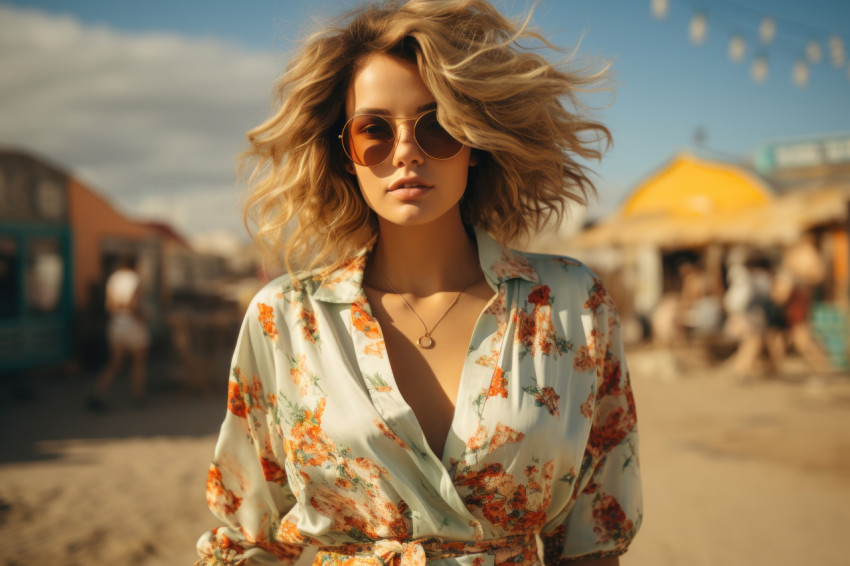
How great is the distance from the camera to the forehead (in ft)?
4.94

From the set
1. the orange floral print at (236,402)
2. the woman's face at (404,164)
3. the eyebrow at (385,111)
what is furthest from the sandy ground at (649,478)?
the eyebrow at (385,111)

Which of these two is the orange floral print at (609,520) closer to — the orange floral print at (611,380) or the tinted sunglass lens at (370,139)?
the orange floral print at (611,380)

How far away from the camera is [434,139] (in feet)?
4.89

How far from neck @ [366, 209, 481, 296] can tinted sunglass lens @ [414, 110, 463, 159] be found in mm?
212

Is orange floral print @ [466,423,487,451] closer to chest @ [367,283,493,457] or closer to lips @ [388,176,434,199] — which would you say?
chest @ [367,283,493,457]

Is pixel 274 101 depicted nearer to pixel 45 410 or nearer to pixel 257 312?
pixel 257 312

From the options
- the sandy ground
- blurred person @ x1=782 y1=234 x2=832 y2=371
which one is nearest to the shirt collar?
the sandy ground

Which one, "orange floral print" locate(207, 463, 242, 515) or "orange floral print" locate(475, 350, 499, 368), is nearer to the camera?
"orange floral print" locate(475, 350, 499, 368)

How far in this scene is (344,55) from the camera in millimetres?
1604

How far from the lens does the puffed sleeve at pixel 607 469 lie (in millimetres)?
1469

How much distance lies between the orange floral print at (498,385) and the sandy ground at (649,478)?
2.81 metres

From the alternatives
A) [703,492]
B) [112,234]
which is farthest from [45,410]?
[703,492]

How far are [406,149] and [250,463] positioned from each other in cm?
84

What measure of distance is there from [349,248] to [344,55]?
51 cm
